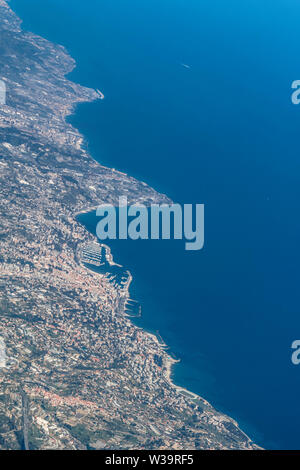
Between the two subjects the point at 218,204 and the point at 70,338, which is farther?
the point at 218,204

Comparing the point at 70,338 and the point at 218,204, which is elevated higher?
the point at 218,204

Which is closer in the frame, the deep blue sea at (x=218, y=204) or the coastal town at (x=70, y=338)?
the coastal town at (x=70, y=338)

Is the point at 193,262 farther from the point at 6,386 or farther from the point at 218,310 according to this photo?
the point at 6,386
